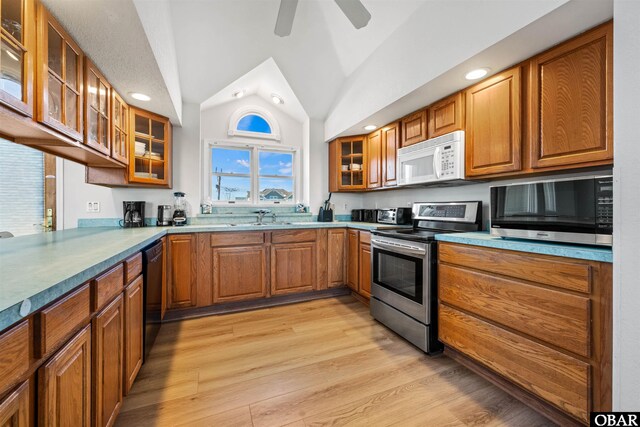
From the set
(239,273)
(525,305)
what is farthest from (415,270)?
(239,273)

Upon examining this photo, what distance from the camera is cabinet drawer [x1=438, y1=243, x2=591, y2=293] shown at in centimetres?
127

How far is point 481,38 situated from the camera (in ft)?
5.51

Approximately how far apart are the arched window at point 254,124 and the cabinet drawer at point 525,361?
322cm

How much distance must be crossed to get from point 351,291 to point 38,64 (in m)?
3.27

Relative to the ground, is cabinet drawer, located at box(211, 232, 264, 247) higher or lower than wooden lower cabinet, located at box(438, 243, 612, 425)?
higher

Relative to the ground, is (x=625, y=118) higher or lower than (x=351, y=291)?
higher

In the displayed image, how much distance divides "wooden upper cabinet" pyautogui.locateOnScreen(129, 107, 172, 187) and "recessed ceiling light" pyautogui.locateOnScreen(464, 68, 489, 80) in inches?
116

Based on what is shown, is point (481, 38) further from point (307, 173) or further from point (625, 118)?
point (307, 173)

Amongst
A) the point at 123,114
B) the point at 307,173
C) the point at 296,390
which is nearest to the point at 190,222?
the point at 123,114

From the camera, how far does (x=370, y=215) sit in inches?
145

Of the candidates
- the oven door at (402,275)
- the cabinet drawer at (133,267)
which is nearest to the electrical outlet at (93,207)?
the cabinet drawer at (133,267)

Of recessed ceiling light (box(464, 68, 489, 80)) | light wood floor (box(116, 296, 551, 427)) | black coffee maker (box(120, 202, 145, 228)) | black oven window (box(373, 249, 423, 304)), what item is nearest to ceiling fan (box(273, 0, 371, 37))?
recessed ceiling light (box(464, 68, 489, 80))

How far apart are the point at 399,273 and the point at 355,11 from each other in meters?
2.08

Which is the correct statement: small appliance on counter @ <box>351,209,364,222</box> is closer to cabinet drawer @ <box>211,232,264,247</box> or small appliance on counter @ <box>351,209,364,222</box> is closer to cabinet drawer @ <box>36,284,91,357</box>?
cabinet drawer @ <box>211,232,264,247</box>
